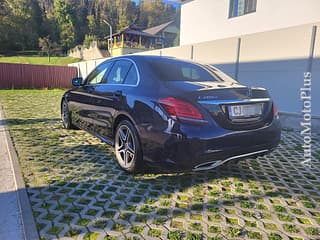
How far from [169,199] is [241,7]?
10.4 metres

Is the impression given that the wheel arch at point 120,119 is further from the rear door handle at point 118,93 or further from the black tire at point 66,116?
the black tire at point 66,116

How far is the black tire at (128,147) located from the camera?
2781mm

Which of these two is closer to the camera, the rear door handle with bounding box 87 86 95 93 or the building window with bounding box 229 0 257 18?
the rear door handle with bounding box 87 86 95 93

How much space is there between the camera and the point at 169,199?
247 centimetres

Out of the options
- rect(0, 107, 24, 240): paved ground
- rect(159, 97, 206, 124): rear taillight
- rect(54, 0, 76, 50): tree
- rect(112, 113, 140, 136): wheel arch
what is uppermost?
rect(54, 0, 76, 50): tree

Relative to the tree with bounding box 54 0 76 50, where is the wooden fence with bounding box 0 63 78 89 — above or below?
below

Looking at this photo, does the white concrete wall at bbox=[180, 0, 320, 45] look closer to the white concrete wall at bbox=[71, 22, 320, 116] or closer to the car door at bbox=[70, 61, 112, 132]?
the white concrete wall at bbox=[71, 22, 320, 116]

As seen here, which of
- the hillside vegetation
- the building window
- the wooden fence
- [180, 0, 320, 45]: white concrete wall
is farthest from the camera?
the hillside vegetation

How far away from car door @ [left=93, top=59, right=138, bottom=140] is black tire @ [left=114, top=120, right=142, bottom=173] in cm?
22

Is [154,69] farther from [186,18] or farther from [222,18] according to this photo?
[186,18]

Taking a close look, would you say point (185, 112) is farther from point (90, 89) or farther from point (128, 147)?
point (90, 89)

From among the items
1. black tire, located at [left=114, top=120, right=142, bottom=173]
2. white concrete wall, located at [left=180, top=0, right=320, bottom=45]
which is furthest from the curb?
white concrete wall, located at [left=180, top=0, right=320, bottom=45]

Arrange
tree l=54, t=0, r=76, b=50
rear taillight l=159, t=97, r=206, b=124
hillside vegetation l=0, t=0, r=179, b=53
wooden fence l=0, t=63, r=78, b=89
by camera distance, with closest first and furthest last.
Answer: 1. rear taillight l=159, t=97, r=206, b=124
2. wooden fence l=0, t=63, r=78, b=89
3. hillside vegetation l=0, t=0, r=179, b=53
4. tree l=54, t=0, r=76, b=50

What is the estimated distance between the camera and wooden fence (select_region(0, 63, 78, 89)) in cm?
1658
